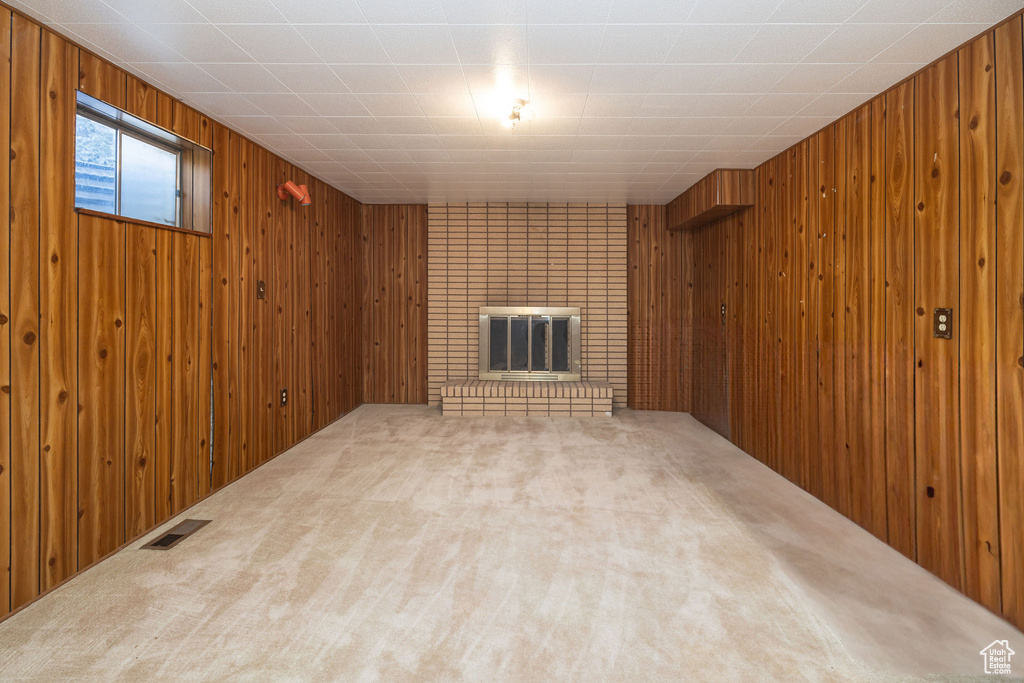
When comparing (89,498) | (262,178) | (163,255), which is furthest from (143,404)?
(262,178)

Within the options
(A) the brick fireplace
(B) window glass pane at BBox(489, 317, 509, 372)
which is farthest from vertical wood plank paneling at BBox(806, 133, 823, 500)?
(B) window glass pane at BBox(489, 317, 509, 372)

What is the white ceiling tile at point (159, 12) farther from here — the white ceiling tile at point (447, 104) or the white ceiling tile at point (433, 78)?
the white ceiling tile at point (447, 104)

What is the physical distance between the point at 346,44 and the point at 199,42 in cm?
62

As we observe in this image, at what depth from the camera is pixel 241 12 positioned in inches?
77.0

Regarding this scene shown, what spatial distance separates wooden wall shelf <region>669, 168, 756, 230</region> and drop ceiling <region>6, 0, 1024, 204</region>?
40cm

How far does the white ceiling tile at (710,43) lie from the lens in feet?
6.69

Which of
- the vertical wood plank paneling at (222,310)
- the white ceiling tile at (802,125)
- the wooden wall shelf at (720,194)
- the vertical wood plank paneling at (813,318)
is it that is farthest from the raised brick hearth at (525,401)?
the white ceiling tile at (802,125)

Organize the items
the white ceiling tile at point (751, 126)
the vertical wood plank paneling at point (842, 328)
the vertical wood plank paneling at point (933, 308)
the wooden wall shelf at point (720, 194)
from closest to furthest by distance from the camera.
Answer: the vertical wood plank paneling at point (933, 308) < the vertical wood plank paneling at point (842, 328) < the white ceiling tile at point (751, 126) < the wooden wall shelf at point (720, 194)

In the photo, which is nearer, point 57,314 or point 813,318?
point 57,314

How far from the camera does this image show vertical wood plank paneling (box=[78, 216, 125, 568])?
89.0 inches

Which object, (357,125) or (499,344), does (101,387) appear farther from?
(499,344)

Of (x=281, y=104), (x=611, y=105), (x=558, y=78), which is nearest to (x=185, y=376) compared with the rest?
(x=281, y=104)

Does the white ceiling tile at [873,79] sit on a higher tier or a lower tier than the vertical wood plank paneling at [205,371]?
higher

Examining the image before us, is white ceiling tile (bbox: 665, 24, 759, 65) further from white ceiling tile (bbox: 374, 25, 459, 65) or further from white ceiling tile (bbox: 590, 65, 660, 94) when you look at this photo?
white ceiling tile (bbox: 374, 25, 459, 65)
